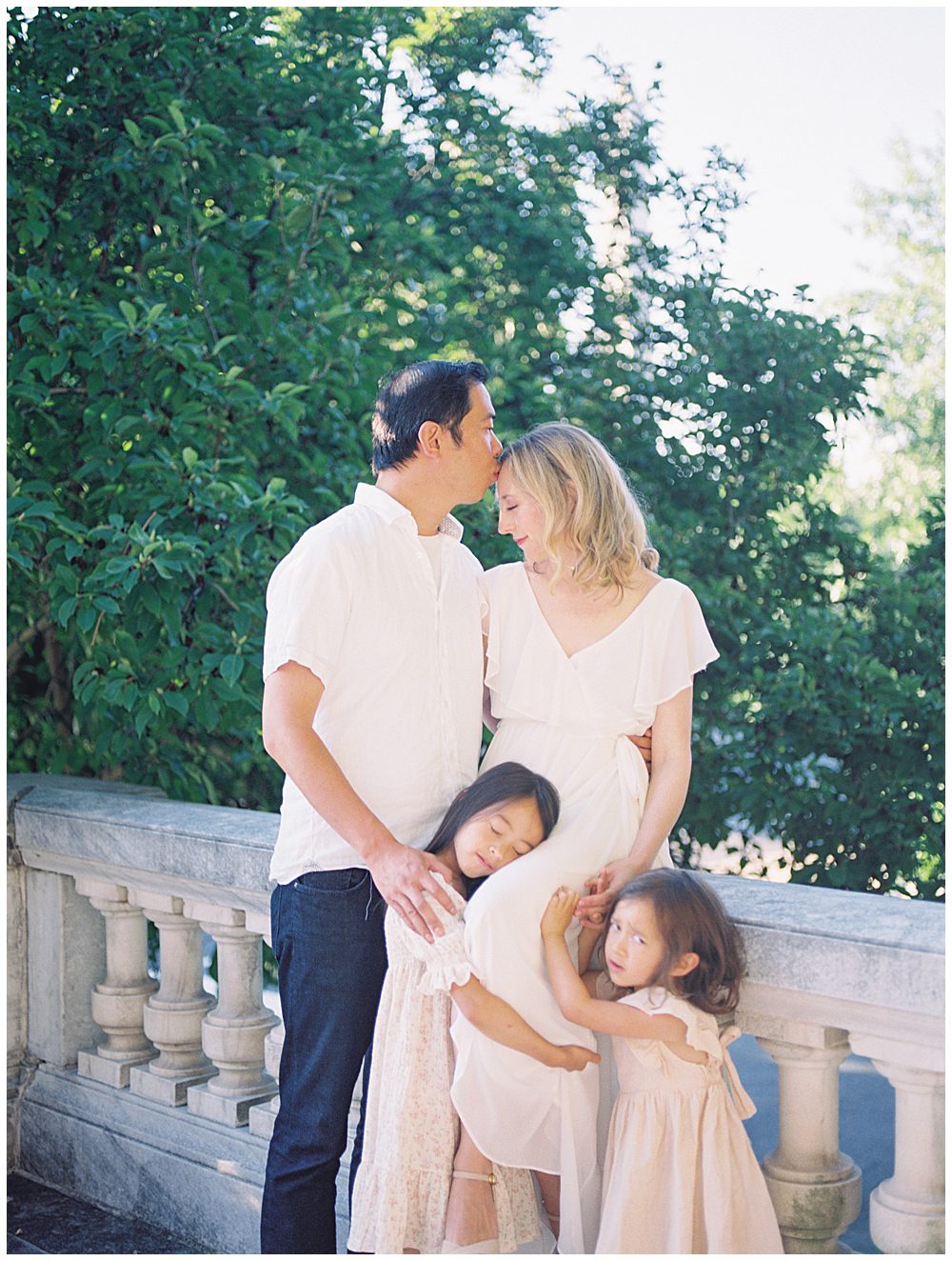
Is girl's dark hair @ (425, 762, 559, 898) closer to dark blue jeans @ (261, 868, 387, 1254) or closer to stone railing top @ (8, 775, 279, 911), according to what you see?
dark blue jeans @ (261, 868, 387, 1254)

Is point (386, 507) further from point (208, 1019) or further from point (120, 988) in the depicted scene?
point (120, 988)

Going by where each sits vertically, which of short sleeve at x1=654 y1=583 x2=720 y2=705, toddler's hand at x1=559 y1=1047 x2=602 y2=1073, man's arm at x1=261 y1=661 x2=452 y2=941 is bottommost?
toddler's hand at x1=559 y1=1047 x2=602 y2=1073

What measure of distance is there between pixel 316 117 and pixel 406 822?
10.0ft

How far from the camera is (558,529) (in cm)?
256

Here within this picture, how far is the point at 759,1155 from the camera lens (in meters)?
5.08

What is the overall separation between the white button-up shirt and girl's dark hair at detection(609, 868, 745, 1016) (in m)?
0.51

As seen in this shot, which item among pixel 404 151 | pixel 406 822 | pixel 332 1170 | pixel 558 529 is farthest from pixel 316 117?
pixel 332 1170

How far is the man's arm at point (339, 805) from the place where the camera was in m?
2.32

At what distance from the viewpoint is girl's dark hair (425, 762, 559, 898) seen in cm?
242

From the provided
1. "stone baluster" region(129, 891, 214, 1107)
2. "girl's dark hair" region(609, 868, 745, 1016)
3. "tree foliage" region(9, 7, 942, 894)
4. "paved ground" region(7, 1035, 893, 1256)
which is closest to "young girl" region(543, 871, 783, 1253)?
"girl's dark hair" region(609, 868, 745, 1016)

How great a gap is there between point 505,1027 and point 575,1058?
0.47 feet

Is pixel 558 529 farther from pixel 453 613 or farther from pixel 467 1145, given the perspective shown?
pixel 467 1145

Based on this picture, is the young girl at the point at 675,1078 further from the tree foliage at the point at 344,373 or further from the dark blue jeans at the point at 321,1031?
the tree foliage at the point at 344,373

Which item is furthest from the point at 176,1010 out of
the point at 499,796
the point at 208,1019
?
the point at 499,796
